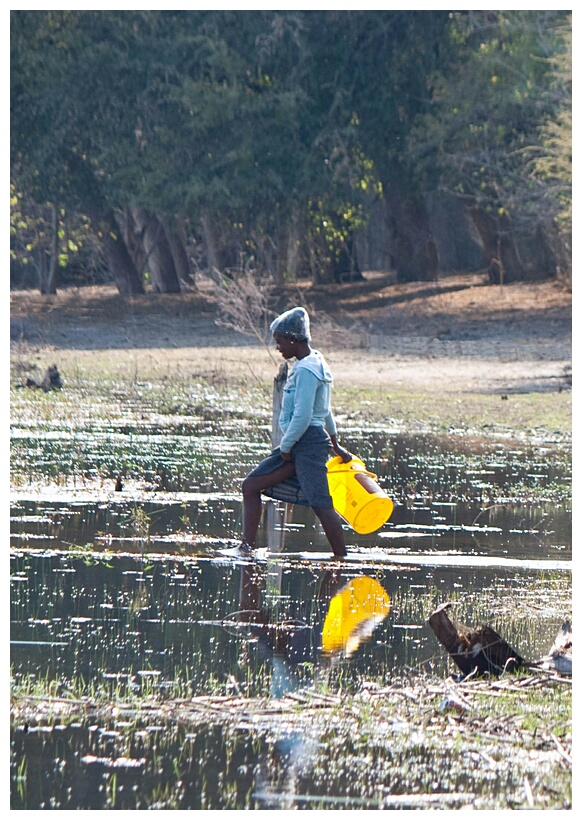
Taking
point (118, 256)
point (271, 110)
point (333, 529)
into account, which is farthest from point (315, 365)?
point (118, 256)

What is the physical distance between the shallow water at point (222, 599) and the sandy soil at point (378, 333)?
11.7 m

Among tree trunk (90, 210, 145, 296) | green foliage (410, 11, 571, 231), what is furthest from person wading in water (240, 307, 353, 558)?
tree trunk (90, 210, 145, 296)

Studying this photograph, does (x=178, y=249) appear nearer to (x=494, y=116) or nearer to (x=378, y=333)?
(x=494, y=116)

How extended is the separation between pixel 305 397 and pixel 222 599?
5.63ft

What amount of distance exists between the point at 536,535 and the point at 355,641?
12.9 feet

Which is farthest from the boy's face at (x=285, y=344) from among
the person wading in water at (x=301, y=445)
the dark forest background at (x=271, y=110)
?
the dark forest background at (x=271, y=110)

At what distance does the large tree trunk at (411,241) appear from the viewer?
1763 inches

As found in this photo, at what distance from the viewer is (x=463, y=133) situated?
39156 mm

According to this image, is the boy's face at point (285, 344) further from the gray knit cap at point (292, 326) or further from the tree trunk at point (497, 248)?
the tree trunk at point (497, 248)

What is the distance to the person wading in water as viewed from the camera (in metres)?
9.77

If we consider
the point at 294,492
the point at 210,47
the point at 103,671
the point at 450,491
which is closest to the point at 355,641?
the point at 103,671

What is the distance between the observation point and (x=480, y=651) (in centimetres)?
698

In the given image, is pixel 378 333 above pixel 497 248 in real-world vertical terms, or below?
below

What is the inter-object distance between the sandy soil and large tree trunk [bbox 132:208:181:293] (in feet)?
3.59
